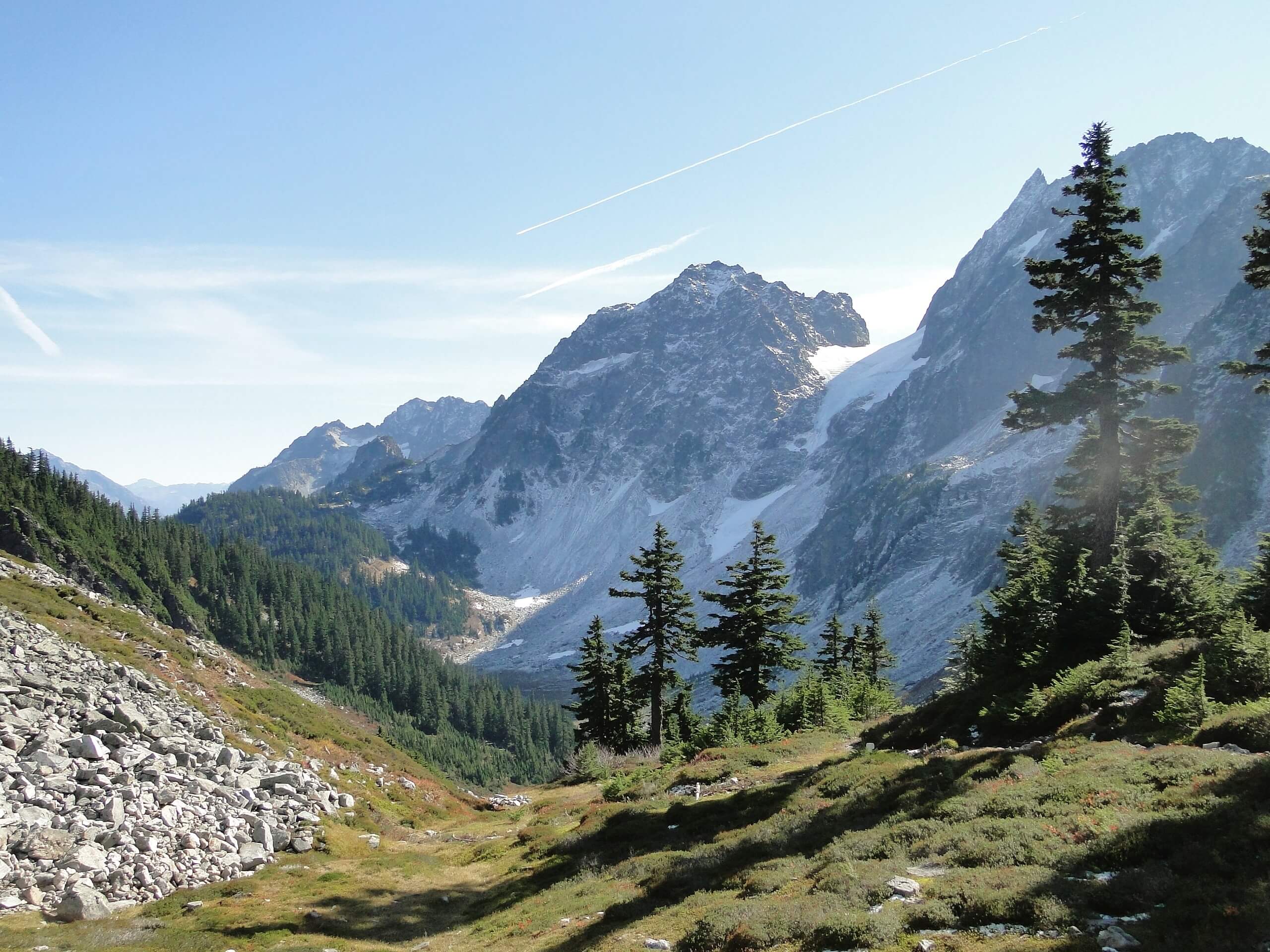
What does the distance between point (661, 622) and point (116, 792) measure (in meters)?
26.2

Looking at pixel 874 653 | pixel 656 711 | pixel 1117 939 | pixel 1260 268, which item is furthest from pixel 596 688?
pixel 1117 939

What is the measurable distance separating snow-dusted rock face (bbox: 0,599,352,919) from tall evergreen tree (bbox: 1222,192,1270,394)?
1321 inches

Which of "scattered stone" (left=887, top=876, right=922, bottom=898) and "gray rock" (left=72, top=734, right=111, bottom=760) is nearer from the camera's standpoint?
"scattered stone" (left=887, top=876, right=922, bottom=898)

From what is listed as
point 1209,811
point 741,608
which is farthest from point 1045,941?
point 741,608

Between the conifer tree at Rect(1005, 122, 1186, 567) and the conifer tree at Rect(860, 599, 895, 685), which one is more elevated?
the conifer tree at Rect(1005, 122, 1186, 567)

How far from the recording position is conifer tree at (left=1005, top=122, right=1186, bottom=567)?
25.1 m

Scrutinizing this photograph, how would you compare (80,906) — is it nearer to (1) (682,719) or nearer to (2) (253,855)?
(2) (253,855)

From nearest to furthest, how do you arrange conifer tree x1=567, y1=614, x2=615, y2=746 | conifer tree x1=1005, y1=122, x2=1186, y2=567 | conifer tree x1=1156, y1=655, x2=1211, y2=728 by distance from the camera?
conifer tree x1=1156, y1=655, x2=1211, y2=728 < conifer tree x1=1005, y1=122, x2=1186, y2=567 < conifer tree x1=567, y1=614, x2=615, y2=746

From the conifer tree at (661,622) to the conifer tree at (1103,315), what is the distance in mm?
21598

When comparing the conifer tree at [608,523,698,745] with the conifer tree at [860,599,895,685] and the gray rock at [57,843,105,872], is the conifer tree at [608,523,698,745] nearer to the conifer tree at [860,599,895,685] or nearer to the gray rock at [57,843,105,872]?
the conifer tree at [860,599,895,685]

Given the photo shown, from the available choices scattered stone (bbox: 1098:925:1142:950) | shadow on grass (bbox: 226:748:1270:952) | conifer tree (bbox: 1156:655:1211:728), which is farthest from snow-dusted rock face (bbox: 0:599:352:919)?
conifer tree (bbox: 1156:655:1211:728)

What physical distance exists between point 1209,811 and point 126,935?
21.5 m

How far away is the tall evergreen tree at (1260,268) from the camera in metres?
21.9

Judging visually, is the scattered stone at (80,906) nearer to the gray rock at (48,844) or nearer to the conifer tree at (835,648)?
the gray rock at (48,844)
